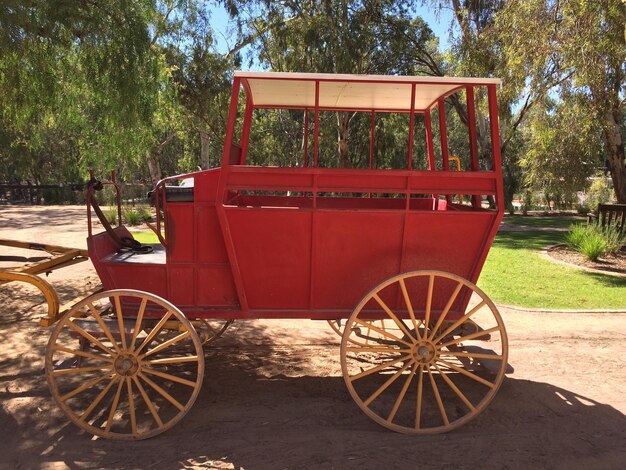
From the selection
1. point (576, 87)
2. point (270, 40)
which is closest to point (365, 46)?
point (270, 40)

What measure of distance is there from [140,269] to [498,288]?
627 centimetres

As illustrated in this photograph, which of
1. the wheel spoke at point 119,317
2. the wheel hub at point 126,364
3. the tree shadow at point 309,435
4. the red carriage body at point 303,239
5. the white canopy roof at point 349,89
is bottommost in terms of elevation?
the tree shadow at point 309,435

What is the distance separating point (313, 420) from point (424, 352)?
2.99 ft

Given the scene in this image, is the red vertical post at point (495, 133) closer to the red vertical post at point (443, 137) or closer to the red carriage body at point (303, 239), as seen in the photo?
the red carriage body at point (303, 239)

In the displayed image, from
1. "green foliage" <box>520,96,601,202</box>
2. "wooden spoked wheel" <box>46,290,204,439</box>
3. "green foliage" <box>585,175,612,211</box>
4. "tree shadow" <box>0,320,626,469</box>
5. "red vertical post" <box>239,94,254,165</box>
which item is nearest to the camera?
"tree shadow" <box>0,320,626,469</box>

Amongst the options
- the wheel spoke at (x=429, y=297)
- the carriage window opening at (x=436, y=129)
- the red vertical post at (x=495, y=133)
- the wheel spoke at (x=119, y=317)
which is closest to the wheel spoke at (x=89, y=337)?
the wheel spoke at (x=119, y=317)

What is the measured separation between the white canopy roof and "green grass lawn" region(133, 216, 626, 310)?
4.08 m

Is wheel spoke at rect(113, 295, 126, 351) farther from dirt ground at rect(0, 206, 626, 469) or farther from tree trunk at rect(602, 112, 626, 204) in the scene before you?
tree trunk at rect(602, 112, 626, 204)

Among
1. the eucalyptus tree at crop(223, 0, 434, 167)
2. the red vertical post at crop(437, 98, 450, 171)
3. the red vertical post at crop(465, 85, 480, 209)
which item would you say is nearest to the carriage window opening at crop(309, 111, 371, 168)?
the eucalyptus tree at crop(223, 0, 434, 167)

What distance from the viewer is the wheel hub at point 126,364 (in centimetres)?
322

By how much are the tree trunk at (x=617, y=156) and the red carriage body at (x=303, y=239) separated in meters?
10.1

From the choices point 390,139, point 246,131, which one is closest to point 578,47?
point 246,131

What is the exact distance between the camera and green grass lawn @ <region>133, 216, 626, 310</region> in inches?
280

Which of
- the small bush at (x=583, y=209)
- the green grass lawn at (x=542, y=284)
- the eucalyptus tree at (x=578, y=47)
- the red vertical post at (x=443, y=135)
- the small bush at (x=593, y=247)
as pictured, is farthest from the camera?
the small bush at (x=583, y=209)
